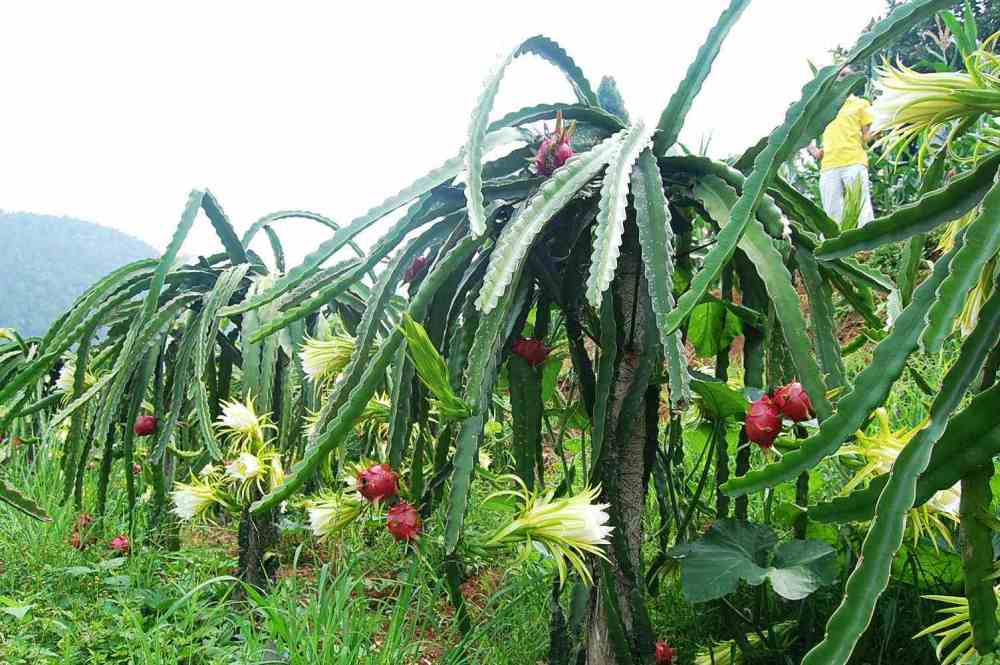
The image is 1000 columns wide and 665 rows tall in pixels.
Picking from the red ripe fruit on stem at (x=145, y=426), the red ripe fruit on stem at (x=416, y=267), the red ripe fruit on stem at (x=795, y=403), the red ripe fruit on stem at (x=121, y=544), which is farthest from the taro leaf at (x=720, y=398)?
the red ripe fruit on stem at (x=121, y=544)

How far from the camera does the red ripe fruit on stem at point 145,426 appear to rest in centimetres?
183

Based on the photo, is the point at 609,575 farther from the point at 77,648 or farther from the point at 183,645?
the point at 77,648

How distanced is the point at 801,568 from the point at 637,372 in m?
0.38

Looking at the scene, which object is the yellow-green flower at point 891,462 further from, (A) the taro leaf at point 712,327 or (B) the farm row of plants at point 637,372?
(A) the taro leaf at point 712,327

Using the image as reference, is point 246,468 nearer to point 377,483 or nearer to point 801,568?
point 377,483

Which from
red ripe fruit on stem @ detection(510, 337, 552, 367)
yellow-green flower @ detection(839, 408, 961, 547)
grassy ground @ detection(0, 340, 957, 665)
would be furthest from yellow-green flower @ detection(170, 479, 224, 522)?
yellow-green flower @ detection(839, 408, 961, 547)

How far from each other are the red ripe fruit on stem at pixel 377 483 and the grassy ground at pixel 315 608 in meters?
0.13

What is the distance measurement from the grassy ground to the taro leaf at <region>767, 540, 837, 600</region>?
112 mm

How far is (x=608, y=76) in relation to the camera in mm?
1374

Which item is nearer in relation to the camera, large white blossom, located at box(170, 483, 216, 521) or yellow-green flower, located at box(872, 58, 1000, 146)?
yellow-green flower, located at box(872, 58, 1000, 146)

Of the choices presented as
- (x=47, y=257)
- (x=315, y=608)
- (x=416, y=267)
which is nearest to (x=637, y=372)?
(x=416, y=267)

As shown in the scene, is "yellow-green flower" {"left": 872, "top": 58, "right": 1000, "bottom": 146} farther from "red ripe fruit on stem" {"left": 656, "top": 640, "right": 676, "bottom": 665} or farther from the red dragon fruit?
"red ripe fruit on stem" {"left": 656, "top": 640, "right": 676, "bottom": 665}

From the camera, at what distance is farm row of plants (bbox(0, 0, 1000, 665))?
72cm

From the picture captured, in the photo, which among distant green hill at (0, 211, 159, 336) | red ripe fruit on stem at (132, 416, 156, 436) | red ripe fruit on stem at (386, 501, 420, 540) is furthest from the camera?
distant green hill at (0, 211, 159, 336)
